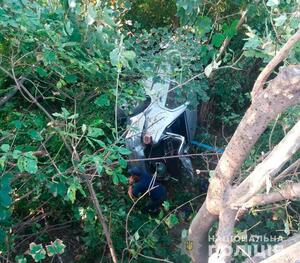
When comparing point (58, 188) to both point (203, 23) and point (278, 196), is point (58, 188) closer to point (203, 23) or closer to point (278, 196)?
point (278, 196)

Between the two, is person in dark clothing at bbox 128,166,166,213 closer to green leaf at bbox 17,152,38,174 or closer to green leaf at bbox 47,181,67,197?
green leaf at bbox 47,181,67,197

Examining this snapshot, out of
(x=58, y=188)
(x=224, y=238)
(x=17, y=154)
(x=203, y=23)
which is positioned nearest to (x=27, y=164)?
(x=17, y=154)

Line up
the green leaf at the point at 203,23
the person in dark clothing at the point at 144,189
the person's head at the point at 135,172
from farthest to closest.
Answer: the person's head at the point at 135,172 < the person in dark clothing at the point at 144,189 < the green leaf at the point at 203,23

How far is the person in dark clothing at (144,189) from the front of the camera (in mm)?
4547

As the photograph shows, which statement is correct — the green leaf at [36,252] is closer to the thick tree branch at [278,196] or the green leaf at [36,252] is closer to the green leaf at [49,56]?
the green leaf at [49,56]

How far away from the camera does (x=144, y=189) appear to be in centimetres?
457

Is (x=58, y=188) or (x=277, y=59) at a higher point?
(x=277, y=59)

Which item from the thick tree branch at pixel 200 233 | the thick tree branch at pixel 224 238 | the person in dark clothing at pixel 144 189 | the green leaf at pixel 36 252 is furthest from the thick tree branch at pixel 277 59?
the person in dark clothing at pixel 144 189

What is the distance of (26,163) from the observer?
2139mm

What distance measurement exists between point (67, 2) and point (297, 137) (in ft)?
6.77

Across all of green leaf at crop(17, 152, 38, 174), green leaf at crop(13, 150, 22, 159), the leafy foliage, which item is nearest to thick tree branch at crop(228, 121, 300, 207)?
the leafy foliage

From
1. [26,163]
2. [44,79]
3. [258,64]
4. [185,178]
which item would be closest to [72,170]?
[26,163]

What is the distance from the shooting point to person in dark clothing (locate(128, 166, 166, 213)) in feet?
14.9

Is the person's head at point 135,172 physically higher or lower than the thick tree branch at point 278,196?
lower
